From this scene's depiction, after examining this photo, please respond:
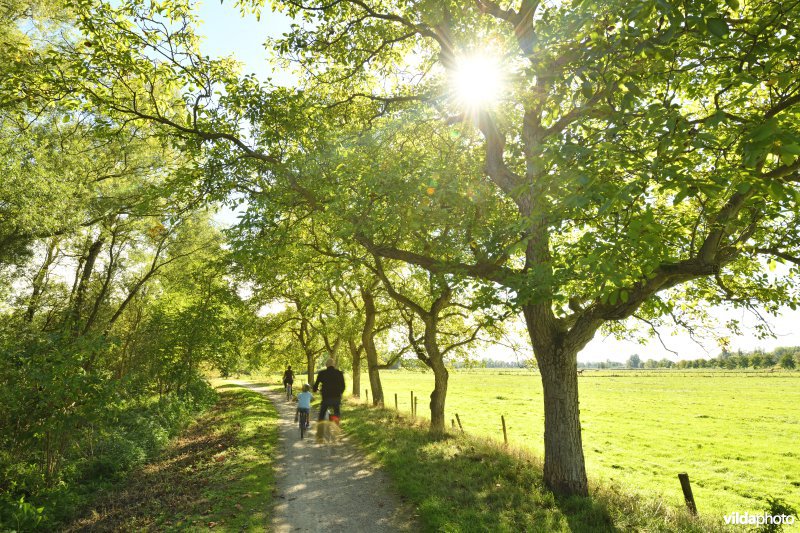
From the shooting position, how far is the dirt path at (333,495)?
786cm

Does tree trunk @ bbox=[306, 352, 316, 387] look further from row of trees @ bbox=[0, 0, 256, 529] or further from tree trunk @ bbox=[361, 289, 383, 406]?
tree trunk @ bbox=[361, 289, 383, 406]

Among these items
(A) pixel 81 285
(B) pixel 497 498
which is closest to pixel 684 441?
(B) pixel 497 498

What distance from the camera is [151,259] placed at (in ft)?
85.0

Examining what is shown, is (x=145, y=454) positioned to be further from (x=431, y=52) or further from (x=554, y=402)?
(x=431, y=52)

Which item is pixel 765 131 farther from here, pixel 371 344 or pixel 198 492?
pixel 371 344

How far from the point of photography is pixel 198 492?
30.9ft

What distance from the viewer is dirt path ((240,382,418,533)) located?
7855 mm

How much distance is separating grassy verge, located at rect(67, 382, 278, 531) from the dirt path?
461mm

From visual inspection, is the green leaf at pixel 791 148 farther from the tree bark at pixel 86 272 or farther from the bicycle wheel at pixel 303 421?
the tree bark at pixel 86 272

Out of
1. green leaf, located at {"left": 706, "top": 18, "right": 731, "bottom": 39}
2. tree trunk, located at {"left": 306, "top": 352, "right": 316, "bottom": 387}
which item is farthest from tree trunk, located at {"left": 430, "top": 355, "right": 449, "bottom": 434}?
tree trunk, located at {"left": 306, "top": 352, "right": 316, "bottom": 387}

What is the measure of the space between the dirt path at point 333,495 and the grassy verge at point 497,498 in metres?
0.50

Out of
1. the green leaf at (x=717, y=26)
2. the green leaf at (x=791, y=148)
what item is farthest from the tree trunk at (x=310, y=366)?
the green leaf at (x=791, y=148)

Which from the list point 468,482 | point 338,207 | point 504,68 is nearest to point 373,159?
point 338,207

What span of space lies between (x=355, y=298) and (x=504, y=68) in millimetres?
22954
